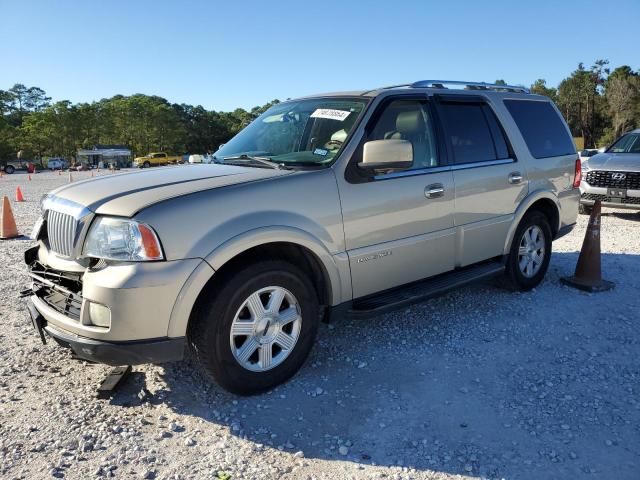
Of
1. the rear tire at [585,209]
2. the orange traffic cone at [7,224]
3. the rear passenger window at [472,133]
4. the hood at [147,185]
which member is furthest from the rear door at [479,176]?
the orange traffic cone at [7,224]

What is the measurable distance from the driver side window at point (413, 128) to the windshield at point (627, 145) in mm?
7746

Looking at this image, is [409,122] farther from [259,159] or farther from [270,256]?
[270,256]

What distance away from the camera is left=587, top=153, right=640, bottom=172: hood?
901 centimetres

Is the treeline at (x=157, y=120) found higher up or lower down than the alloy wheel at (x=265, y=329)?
higher up

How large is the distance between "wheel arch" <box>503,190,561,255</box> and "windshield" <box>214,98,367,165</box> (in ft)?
6.68

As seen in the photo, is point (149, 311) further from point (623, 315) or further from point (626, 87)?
point (626, 87)

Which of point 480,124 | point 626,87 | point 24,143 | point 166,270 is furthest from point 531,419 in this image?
point 24,143

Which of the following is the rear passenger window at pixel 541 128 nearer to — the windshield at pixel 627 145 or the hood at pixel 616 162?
the hood at pixel 616 162

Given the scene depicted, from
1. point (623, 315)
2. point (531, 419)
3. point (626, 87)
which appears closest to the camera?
point (531, 419)

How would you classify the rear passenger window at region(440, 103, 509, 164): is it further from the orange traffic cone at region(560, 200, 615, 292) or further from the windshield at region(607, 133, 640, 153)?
the windshield at region(607, 133, 640, 153)

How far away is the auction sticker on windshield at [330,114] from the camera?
385 centimetres

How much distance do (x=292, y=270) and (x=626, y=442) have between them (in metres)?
2.13

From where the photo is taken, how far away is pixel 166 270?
2734 mm

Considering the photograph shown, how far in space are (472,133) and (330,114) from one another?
140 centimetres
